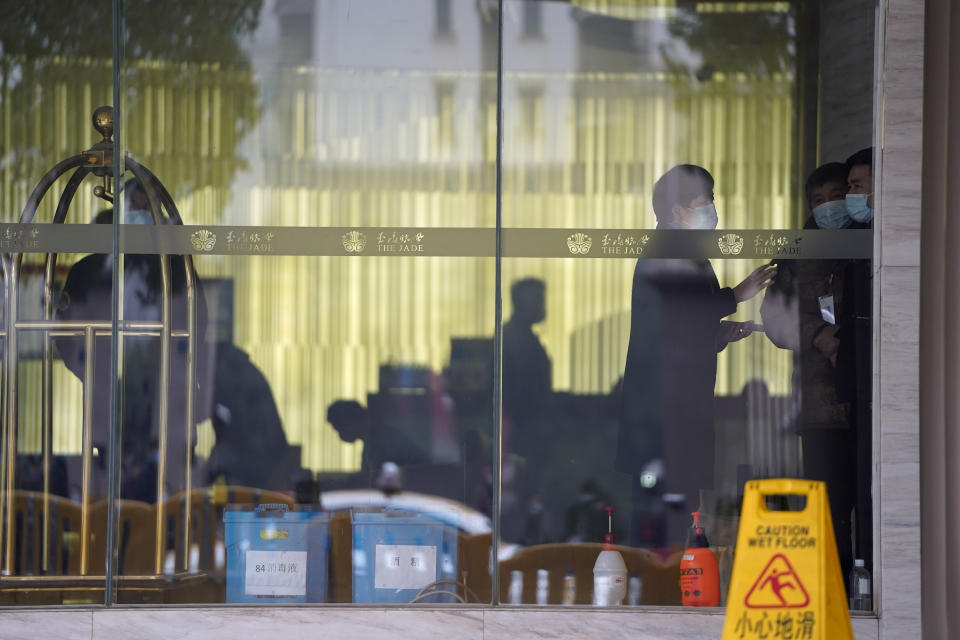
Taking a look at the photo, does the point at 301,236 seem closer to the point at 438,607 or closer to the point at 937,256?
the point at 438,607

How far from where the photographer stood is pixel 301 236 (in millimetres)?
7051

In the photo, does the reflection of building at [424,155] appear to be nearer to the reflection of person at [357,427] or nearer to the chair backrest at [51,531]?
the reflection of person at [357,427]

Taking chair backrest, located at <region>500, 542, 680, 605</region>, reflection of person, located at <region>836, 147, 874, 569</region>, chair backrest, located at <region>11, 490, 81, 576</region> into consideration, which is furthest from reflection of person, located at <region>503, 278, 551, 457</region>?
chair backrest, located at <region>11, 490, 81, 576</region>

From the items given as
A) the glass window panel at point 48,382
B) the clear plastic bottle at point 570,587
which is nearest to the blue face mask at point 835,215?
the clear plastic bottle at point 570,587

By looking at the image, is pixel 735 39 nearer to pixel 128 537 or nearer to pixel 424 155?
pixel 424 155

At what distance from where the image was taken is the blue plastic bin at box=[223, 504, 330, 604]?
6.96 meters

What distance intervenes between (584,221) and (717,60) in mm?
1092

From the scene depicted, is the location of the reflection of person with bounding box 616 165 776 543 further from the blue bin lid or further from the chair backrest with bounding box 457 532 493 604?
the blue bin lid

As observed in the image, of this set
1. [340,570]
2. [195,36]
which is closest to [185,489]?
[340,570]

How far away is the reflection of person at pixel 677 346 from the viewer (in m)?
7.02

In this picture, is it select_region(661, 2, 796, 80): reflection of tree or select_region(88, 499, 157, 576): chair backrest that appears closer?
select_region(88, 499, 157, 576): chair backrest

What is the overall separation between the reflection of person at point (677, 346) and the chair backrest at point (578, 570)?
0.26m

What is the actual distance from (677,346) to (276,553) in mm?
2328

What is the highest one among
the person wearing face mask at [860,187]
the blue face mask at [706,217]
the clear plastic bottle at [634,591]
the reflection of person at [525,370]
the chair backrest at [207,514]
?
the person wearing face mask at [860,187]
